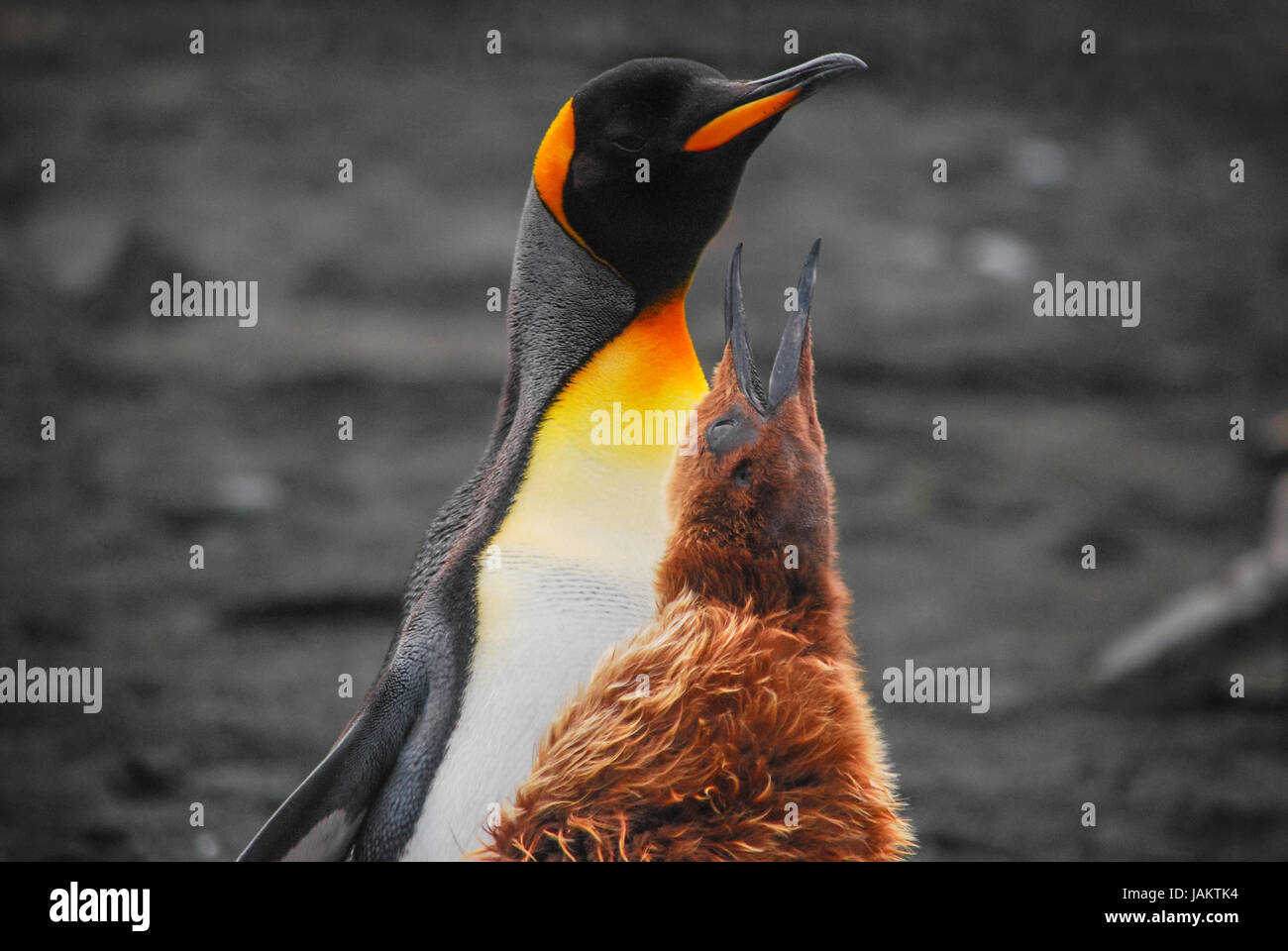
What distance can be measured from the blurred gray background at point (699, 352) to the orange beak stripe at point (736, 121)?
4.62 ft

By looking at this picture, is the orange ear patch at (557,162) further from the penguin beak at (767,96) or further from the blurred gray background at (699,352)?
the blurred gray background at (699,352)

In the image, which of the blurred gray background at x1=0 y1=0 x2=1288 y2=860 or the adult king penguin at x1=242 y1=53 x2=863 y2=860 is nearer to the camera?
the adult king penguin at x1=242 y1=53 x2=863 y2=860

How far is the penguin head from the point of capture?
1.23m

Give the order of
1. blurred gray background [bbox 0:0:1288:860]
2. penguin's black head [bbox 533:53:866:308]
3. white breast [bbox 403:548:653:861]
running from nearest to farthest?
white breast [bbox 403:548:653:861] → penguin's black head [bbox 533:53:866:308] → blurred gray background [bbox 0:0:1288:860]

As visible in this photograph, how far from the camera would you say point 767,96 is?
1436 mm

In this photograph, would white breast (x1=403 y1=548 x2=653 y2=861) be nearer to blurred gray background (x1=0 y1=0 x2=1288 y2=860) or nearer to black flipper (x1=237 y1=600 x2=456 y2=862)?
black flipper (x1=237 y1=600 x2=456 y2=862)

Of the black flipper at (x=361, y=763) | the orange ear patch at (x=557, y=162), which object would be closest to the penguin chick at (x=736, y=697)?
the black flipper at (x=361, y=763)

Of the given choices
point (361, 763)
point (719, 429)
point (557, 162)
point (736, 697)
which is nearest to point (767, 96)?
point (557, 162)

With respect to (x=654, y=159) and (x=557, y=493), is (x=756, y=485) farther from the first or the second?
(x=654, y=159)

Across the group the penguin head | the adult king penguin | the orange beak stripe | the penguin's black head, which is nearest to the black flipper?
the adult king penguin

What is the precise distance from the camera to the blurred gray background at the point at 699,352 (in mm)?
2812

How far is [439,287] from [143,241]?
1117mm

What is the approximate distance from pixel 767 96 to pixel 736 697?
646mm
